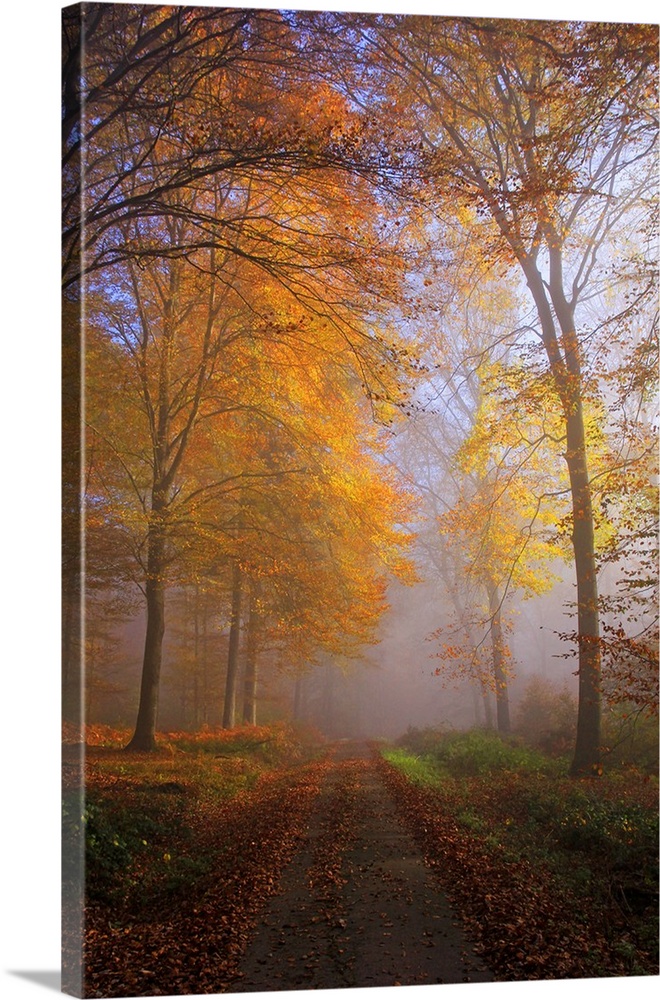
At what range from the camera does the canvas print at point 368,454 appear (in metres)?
5.31

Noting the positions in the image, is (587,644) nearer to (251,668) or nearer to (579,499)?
(579,499)

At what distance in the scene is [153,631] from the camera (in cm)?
574

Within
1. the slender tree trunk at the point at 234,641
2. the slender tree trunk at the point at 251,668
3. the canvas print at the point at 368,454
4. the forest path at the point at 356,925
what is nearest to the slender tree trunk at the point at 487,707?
the canvas print at the point at 368,454

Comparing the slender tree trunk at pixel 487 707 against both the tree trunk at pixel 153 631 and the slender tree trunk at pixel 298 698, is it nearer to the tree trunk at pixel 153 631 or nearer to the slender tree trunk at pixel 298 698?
the slender tree trunk at pixel 298 698

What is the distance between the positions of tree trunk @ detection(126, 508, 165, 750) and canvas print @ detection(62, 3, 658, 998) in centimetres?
3

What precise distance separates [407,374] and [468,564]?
1.60 metres

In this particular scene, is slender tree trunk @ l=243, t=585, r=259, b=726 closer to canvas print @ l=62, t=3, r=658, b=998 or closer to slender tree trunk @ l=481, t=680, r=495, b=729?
canvas print @ l=62, t=3, r=658, b=998

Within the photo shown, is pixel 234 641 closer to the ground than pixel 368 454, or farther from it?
closer to the ground

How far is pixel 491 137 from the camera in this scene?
6031 millimetres

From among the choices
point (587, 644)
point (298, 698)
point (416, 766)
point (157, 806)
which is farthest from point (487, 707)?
point (157, 806)

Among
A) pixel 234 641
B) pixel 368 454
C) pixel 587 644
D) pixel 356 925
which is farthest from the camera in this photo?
pixel 234 641

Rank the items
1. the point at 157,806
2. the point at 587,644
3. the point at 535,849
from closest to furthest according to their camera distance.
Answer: the point at 157,806 → the point at 535,849 → the point at 587,644

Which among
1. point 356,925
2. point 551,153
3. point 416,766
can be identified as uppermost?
point 551,153

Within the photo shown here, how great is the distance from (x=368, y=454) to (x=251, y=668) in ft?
6.42
